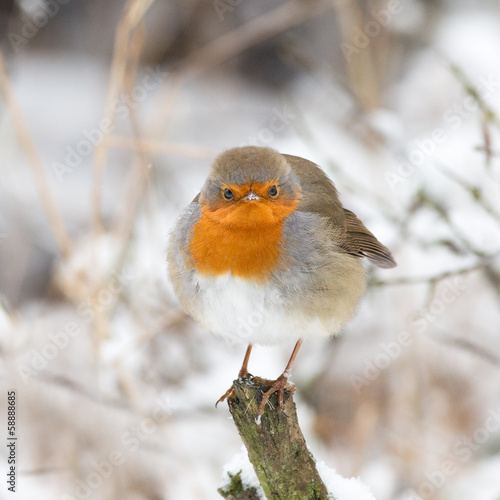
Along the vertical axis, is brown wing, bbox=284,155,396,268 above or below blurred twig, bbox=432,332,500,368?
above

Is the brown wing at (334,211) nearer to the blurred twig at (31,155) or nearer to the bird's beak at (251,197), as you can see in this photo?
the bird's beak at (251,197)

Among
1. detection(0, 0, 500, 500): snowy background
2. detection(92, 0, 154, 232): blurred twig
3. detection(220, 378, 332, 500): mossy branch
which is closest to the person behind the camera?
detection(220, 378, 332, 500): mossy branch

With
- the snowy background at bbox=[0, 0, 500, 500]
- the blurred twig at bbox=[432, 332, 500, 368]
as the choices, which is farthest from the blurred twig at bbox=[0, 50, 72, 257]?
the blurred twig at bbox=[432, 332, 500, 368]

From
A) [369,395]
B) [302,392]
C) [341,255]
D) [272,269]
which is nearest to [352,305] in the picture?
[341,255]

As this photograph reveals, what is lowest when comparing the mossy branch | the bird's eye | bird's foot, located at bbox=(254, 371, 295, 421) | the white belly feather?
the mossy branch

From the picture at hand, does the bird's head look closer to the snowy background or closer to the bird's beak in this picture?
the bird's beak

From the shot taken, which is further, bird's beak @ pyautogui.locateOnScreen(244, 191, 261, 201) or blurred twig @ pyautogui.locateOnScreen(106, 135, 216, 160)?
blurred twig @ pyautogui.locateOnScreen(106, 135, 216, 160)

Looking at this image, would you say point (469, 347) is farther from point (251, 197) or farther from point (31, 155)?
point (31, 155)

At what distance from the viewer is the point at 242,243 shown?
2393mm

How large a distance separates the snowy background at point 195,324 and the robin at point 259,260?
985 millimetres

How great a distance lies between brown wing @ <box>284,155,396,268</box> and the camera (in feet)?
9.06

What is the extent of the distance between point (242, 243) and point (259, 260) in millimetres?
94

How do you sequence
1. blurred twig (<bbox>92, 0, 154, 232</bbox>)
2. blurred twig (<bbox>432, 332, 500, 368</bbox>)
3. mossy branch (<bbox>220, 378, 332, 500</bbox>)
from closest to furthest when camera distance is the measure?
mossy branch (<bbox>220, 378, 332, 500</bbox>) → blurred twig (<bbox>92, 0, 154, 232</bbox>) → blurred twig (<bbox>432, 332, 500, 368</bbox>)

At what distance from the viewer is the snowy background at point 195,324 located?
3.69 meters
